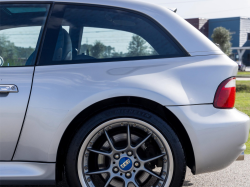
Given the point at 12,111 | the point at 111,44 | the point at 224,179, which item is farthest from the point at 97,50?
the point at 224,179

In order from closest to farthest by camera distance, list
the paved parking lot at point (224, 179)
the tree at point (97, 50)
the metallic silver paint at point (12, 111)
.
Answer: the metallic silver paint at point (12, 111) → the tree at point (97, 50) → the paved parking lot at point (224, 179)

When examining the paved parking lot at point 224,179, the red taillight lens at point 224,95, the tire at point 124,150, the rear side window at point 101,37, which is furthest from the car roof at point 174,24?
the paved parking lot at point 224,179

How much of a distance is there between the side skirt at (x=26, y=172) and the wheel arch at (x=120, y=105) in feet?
0.27

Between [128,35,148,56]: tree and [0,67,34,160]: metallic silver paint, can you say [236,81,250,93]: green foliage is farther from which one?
[0,67,34,160]: metallic silver paint

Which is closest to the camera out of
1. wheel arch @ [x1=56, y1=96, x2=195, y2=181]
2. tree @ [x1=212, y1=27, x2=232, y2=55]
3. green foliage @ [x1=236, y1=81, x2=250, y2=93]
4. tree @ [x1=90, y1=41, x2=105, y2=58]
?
wheel arch @ [x1=56, y1=96, x2=195, y2=181]

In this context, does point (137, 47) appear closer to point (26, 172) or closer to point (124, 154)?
point (124, 154)

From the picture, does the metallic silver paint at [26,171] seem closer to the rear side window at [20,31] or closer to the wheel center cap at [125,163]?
the wheel center cap at [125,163]

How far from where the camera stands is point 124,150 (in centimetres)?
242

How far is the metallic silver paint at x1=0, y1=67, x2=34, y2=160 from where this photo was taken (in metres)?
2.26

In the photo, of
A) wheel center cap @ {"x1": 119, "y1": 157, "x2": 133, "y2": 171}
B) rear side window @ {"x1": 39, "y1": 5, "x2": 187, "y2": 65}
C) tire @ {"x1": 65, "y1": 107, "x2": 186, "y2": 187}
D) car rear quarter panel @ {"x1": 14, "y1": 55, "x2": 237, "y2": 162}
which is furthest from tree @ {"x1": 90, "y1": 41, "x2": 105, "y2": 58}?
wheel center cap @ {"x1": 119, "y1": 157, "x2": 133, "y2": 171}

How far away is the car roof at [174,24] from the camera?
245 cm

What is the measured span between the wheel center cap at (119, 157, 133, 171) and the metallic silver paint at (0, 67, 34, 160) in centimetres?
81

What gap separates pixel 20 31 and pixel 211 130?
1.70 meters

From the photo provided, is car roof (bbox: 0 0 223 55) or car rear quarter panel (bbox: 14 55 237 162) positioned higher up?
car roof (bbox: 0 0 223 55)
